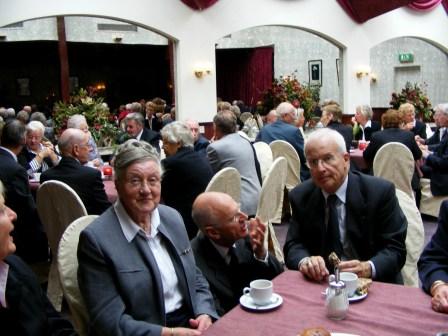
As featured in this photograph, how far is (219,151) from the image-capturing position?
4754mm

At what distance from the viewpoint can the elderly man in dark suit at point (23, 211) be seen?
366cm

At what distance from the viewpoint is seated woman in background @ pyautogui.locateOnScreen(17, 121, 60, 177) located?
508 centimetres

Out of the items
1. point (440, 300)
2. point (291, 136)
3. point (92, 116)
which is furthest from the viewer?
point (92, 116)

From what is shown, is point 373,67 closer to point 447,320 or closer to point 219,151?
point 219,151

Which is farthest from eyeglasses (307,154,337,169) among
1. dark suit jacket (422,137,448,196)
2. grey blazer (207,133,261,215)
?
dark suit jacket (422,137,448,196)

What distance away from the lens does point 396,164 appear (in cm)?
544

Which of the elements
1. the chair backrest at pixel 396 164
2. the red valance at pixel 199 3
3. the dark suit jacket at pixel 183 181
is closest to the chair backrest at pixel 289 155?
the chair backrest at pixel 396 164

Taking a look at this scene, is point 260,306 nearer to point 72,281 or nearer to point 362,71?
point 72,281

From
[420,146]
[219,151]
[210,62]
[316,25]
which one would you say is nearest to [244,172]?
[219,151]

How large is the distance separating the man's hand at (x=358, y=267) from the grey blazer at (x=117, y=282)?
730 millimetres

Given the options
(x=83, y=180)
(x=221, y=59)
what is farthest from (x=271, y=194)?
(x=221, y=59)

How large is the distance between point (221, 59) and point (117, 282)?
56.1 ft

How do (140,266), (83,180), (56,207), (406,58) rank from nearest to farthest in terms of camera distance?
(140,266) < (56,207) < (83,180) < (406,58)

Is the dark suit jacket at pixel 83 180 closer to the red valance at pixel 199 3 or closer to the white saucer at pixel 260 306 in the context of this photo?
the white saucer at pixel 260 306
